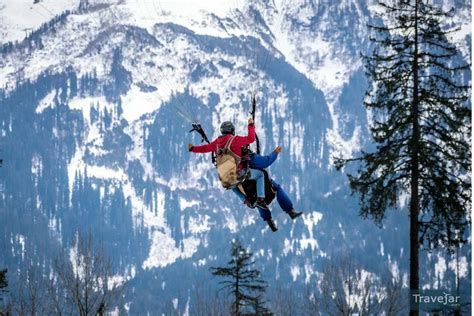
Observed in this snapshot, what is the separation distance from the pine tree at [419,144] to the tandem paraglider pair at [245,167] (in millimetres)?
4529

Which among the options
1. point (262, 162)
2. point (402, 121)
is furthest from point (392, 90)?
point (262, 162)

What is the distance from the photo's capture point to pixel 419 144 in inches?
1017

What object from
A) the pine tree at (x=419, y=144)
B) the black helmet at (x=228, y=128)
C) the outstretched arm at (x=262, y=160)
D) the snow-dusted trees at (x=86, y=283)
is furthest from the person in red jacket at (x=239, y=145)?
the snow-dusted trees at (x=86, y=283)

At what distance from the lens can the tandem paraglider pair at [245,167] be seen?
2202cm

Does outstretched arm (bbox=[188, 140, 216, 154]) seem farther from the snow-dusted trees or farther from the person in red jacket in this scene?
the snow-dusted trees

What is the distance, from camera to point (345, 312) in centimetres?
3931

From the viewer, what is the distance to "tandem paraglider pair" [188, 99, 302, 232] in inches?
867

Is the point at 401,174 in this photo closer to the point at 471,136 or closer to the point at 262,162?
the point at 471,136

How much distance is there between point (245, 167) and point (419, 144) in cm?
562

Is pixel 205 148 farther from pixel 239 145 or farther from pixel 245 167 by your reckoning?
pixel 245 167

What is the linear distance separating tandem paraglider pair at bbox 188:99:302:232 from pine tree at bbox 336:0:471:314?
4.53 m

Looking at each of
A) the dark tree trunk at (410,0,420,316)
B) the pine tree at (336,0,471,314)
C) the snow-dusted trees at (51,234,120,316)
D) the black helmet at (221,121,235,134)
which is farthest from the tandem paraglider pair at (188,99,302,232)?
the snow-dusted trees at (51,234,120,316)

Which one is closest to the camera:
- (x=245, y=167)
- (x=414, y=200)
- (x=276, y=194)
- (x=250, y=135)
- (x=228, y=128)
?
(x=250, y=135)

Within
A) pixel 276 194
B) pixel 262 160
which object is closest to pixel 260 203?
pixel 276 194
